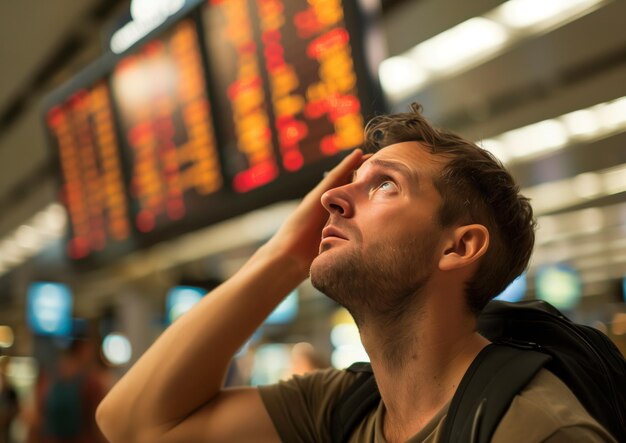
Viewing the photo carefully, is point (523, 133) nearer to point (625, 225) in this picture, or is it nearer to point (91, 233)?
point (625, 225)

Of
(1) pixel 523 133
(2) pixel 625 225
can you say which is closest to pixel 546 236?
(2) pixel 625 225

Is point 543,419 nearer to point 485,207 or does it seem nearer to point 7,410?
point 485,207

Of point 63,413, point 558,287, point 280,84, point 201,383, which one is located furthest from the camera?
point 558,287

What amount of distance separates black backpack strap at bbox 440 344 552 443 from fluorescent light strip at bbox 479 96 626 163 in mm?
4682

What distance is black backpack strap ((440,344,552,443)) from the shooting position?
1.10 meters

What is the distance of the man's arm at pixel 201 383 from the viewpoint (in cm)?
160

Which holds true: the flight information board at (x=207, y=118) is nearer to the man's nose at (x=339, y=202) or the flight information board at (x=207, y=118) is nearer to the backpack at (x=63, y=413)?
the backpack at (x=63, y=413)

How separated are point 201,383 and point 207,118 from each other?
2158 millimetres

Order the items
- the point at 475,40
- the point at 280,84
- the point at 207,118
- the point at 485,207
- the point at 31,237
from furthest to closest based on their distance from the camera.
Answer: the point at 31,237, the point at 475,40, the point at 207,118, the point at 280,84, the point at 485,207

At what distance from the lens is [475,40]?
504cm

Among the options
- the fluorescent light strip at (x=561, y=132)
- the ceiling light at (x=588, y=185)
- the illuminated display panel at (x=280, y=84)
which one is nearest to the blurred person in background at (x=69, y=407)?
the illuminated display panel at (x=280, y=84)

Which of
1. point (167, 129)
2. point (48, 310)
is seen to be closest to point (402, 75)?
point (167, 129)

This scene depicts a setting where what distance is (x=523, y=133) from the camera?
688 cm

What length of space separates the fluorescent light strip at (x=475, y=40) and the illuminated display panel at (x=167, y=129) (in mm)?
1344
